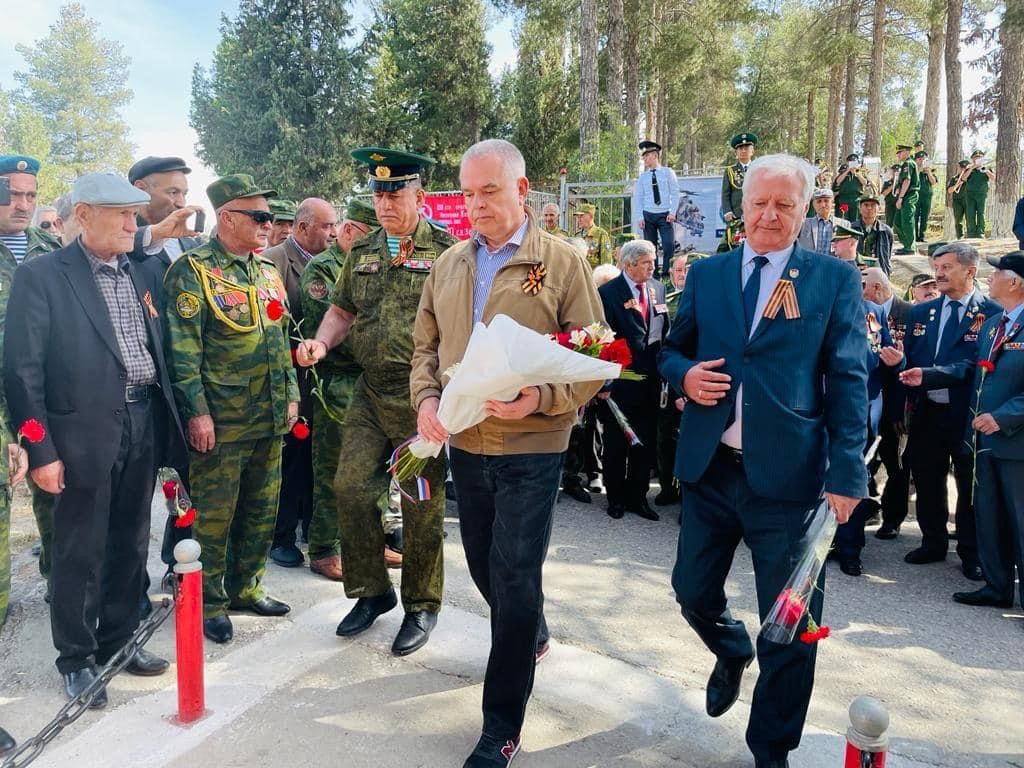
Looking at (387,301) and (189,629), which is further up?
(387,301)

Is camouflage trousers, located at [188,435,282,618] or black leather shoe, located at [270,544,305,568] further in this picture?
black leather shoe, located at [270,544,305,568]

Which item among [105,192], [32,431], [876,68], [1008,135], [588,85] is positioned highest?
[876,68]

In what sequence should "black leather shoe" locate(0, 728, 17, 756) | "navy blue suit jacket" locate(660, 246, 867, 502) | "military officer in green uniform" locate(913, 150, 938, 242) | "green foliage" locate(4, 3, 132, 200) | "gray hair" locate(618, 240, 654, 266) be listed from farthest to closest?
"green foliage" locate(4, 3, 132, 200), "military officer in green uniform" locate(913, 150, 938, 242), "gray hair" locate(618, 240, 654, 266), "black leather shoe" locate(0, 728, 17, 756), "navy blue suit jacket" locate(660, 246, 867, 502)

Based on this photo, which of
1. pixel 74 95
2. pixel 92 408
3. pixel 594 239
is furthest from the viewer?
pixel 74 95

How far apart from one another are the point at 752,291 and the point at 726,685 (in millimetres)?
1613

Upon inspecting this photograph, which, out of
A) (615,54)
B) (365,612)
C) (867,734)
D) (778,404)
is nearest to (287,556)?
(365,612)

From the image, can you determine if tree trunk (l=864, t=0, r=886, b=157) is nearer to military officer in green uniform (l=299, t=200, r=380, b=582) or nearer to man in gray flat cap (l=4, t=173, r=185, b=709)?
military officer in green uniform (l=299, t=200, r=380, b=582)

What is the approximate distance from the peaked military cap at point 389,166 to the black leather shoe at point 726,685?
273 centimetres

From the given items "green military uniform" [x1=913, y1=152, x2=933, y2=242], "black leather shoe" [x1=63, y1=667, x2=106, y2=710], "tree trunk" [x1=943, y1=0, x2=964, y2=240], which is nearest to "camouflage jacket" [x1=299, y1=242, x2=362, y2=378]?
"black leather shoe" [x1=63, y1=667, x2=106, y2=710]

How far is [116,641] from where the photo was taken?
3705 mm

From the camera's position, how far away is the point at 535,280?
3.04 m

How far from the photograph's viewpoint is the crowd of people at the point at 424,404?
9.43 ft

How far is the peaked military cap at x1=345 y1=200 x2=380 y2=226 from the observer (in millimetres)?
5031

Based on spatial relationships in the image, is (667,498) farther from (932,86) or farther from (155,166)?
(932,86)
